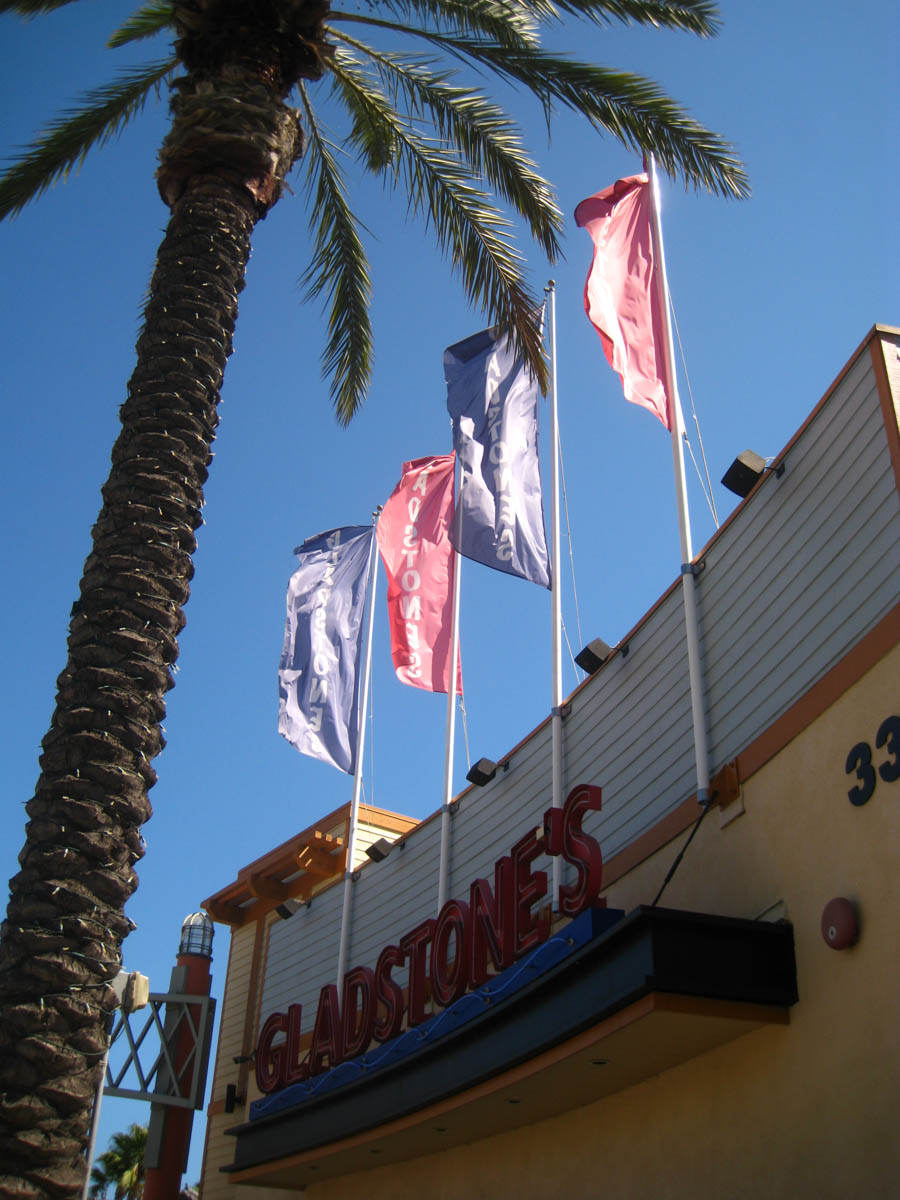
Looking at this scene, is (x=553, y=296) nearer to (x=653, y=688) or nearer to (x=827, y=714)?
(x=653, y=688)

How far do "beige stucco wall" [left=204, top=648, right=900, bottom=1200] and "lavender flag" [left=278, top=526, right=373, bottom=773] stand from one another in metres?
7.71

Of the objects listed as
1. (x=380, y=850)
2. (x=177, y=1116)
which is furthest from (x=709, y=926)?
(x=177, y=1116)

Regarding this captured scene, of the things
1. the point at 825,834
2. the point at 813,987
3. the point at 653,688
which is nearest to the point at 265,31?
the point at 653,688

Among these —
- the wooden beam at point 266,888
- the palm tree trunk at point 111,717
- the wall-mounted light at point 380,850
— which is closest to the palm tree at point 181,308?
the palm tree trunk at point 111,717

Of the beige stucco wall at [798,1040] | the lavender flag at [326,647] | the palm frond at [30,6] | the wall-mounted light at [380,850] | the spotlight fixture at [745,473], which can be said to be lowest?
the beige stucco wall at [798,1040]

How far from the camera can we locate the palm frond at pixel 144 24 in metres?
14.6

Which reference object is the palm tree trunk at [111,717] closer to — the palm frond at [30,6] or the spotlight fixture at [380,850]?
the palm frond at [30,6]

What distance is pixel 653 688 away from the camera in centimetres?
1120

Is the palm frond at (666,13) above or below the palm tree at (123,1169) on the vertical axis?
above

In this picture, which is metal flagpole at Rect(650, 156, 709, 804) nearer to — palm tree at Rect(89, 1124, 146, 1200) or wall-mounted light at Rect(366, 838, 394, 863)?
wall-mounted light at Rect(366, 838, 394, 863)

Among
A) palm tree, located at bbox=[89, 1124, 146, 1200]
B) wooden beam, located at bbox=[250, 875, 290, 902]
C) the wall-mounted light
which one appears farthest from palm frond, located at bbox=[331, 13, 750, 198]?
palm tree, located at bbox=[89, 1124, 146, 1200]

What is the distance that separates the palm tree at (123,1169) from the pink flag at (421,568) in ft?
97.2

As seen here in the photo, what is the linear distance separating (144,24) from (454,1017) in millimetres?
12487

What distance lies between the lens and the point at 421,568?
16.4 metres
